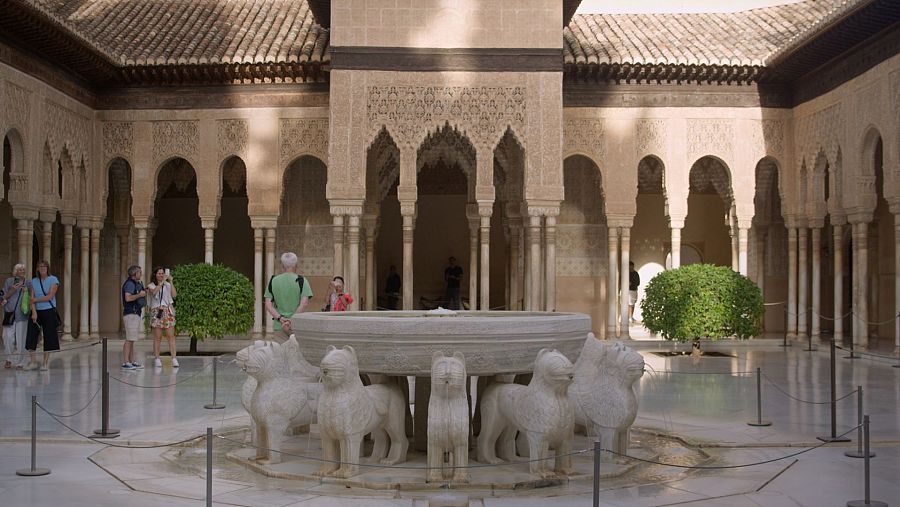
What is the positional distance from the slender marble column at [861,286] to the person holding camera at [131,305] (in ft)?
37.7

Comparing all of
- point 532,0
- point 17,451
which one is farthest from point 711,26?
point 17,451

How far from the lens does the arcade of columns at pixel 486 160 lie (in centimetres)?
1722

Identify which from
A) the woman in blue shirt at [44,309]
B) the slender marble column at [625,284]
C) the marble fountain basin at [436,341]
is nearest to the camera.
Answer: the marble fountain basin at [436,341]

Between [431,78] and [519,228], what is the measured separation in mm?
4933

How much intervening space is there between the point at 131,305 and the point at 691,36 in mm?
12547

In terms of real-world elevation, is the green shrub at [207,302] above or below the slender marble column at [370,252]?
below

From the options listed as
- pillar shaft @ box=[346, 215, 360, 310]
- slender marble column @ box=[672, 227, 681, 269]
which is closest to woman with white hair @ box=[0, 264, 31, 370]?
pillar shaft @ box=[346, 215, 360, 310]

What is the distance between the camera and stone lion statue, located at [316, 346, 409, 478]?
19.9 feet

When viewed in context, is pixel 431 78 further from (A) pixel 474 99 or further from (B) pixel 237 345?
(B) pixel 237 345

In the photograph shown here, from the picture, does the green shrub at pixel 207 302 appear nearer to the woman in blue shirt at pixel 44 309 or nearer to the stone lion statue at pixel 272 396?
the woman in blue shirt at pixel 44 309

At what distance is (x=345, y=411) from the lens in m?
6.11

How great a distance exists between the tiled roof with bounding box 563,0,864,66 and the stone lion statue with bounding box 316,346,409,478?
13636mm

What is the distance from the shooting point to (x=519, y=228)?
21.5 metres

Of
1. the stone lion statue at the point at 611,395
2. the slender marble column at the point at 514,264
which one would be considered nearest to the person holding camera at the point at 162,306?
the stone lion statue at the point at 611,395
